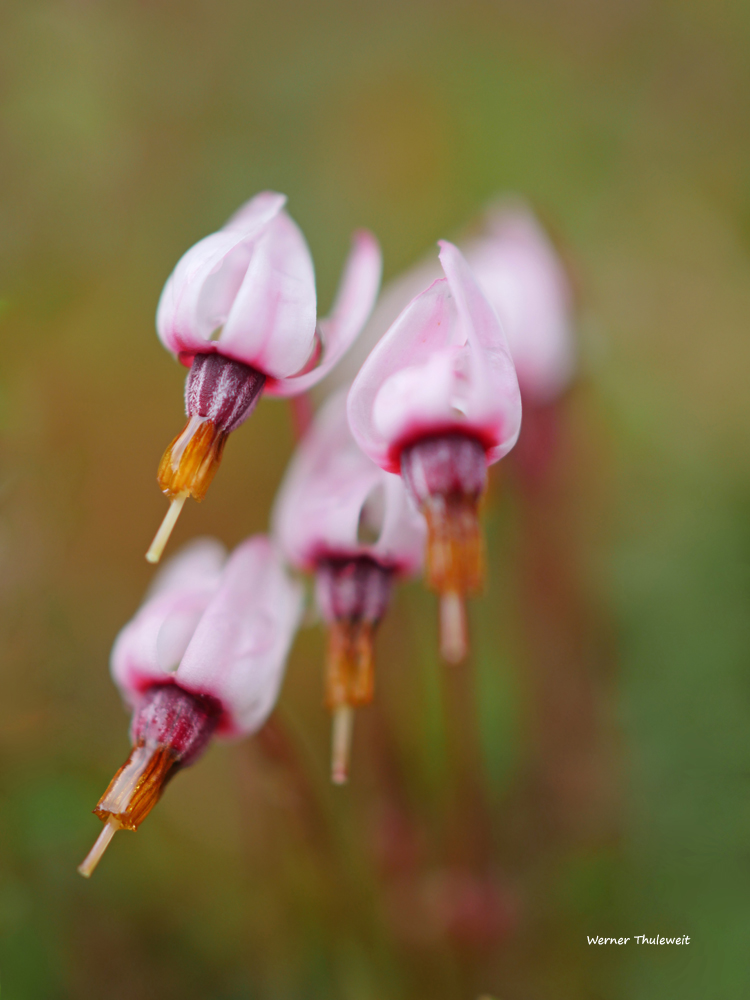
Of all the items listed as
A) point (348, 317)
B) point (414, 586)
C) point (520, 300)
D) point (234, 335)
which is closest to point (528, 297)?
point (520, 300)

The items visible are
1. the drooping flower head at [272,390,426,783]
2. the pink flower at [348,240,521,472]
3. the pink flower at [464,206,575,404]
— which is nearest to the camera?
the pink flower at [348,240,521,472]

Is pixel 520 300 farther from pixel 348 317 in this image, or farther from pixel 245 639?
pixel 245 639

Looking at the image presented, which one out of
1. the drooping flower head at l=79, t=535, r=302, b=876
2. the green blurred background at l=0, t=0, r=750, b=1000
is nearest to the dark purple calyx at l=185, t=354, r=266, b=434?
the drooping flower head at l=79, t=535, r=302, b=876

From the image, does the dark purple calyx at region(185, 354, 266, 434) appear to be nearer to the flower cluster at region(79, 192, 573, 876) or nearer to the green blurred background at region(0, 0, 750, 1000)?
the flower cluster at region(79, 192, 573, 876)

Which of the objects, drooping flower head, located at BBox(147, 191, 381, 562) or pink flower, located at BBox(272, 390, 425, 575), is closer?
drooping flower head, located at BBox(147, 191, 381, 562)

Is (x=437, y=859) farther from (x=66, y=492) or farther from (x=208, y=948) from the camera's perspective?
(x=66, y=492)

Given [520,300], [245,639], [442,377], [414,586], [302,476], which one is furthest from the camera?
[414,586]

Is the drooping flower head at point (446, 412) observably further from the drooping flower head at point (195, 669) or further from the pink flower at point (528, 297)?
the pink flower at point (528, 297)
